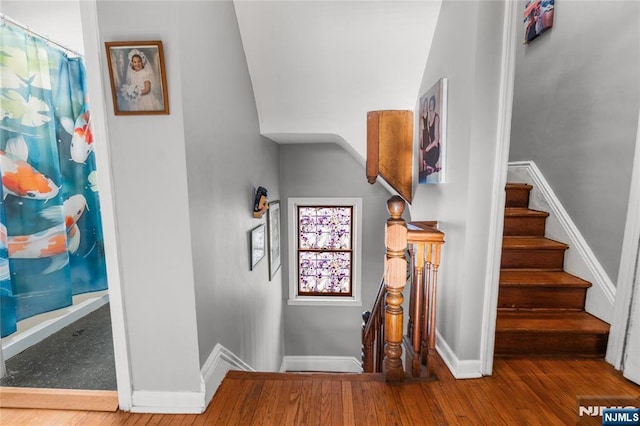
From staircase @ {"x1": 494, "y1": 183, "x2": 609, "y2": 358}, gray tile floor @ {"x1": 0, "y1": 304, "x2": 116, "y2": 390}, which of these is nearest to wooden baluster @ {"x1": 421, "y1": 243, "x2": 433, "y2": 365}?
staircase @ {"x1": 494, "y1": 183, "x2": 609, "y2": 358}

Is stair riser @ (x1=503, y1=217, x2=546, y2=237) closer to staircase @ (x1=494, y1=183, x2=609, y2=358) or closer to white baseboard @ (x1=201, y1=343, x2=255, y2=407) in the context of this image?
staircase @ (x1=494, y1=183, x2=609, y2=358)

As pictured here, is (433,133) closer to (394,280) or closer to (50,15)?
(394,280)

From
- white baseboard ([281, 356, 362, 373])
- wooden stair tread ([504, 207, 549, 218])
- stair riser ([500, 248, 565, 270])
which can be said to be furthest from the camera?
white baseboard ([281, 356, 362, 373])

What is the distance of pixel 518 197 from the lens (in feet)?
9.07

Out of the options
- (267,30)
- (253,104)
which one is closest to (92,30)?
(267,30)

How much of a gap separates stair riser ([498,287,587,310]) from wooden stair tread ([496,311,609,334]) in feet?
0.16

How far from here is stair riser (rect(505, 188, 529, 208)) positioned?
2740 millimetres

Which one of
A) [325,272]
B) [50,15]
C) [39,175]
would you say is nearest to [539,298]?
[325,272]

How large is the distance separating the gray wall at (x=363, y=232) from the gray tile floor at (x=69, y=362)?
243 centimetres

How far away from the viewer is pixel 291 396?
1.59m

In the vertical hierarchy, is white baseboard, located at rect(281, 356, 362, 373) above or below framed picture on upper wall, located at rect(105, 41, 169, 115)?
below

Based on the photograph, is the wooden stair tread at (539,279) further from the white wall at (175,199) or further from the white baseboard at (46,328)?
the white baseboard at (46,328)

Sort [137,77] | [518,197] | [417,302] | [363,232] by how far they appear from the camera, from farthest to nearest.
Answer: [363,232] → [518,197] → [417,302] → [137,77]

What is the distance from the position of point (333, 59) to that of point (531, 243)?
2.18m
